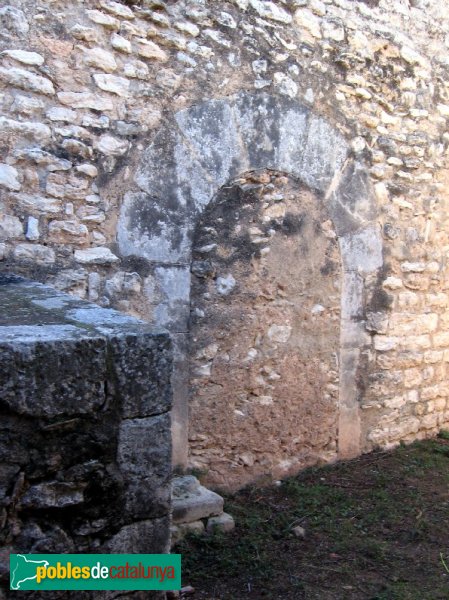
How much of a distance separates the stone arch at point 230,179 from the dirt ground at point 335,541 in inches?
17.4

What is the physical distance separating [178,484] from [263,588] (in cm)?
75

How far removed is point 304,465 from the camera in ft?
12.9

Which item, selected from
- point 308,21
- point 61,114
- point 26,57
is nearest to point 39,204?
point 61,114

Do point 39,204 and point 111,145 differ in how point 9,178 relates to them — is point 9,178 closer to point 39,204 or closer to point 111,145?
point 39,204

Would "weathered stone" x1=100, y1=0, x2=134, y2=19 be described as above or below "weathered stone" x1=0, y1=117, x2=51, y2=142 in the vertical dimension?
above

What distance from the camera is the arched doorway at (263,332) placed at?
138 inches

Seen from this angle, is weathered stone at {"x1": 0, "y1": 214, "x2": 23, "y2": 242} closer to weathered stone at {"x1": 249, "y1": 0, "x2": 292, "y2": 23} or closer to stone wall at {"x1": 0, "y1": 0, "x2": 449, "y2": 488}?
stone wall at {"x1": 0, "y1": 0, "x2": 449, "y2": 488}

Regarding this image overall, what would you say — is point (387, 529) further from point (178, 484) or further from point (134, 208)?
point (134, 208)

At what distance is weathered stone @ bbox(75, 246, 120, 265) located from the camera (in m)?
3.04

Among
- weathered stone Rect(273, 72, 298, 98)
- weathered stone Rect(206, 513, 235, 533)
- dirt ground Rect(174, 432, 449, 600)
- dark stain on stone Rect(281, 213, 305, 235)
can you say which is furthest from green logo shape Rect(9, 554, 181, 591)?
weathered stone Rect(273, 72, 298, 98)

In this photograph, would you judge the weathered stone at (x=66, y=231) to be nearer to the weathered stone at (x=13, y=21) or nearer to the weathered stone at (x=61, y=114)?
the weathered stone at (x=61, y=114)

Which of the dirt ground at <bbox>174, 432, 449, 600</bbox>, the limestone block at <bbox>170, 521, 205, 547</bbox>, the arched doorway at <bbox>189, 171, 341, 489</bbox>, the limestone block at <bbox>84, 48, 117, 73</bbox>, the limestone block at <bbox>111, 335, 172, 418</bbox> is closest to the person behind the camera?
the limestone block at <bbox>111, 335, 172, 418</bbox>

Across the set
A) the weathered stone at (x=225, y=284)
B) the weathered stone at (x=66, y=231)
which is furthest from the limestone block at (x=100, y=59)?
the weathered stone at (x=225, y=284)

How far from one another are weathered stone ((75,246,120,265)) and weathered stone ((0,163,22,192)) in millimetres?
414
